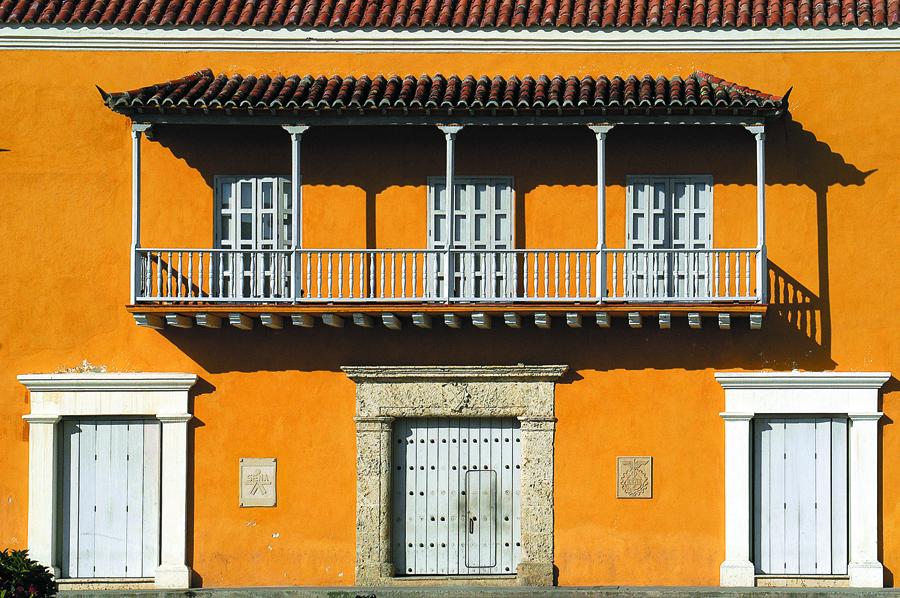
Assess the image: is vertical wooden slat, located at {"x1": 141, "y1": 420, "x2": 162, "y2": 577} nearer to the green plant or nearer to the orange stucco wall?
the orange stucco wall

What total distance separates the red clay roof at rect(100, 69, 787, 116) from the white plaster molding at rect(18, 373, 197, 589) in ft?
10.9

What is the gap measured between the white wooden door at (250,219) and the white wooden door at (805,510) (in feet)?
21.0

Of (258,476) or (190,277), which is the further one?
(258,476)

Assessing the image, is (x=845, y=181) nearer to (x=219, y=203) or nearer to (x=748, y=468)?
(x=748, y=468)

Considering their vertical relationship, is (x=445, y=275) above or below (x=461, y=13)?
below

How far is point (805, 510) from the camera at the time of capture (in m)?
20.2

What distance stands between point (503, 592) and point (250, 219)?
5.42 metres

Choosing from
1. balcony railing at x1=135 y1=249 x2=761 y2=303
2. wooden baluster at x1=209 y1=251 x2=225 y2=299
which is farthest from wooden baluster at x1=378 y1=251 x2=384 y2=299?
wooden baluster at x1=209 y1=251 x2=225 y2=299

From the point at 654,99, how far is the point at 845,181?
106 inches

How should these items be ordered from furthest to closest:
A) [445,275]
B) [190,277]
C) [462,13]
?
[462,13], [190,277], [445,275]

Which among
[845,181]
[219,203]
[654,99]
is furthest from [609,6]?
[219,203]

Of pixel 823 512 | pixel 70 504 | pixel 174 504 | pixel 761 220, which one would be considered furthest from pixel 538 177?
pixel 70 504

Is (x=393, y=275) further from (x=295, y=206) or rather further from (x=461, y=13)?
(x=461, y=13)

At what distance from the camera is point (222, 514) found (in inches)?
803
